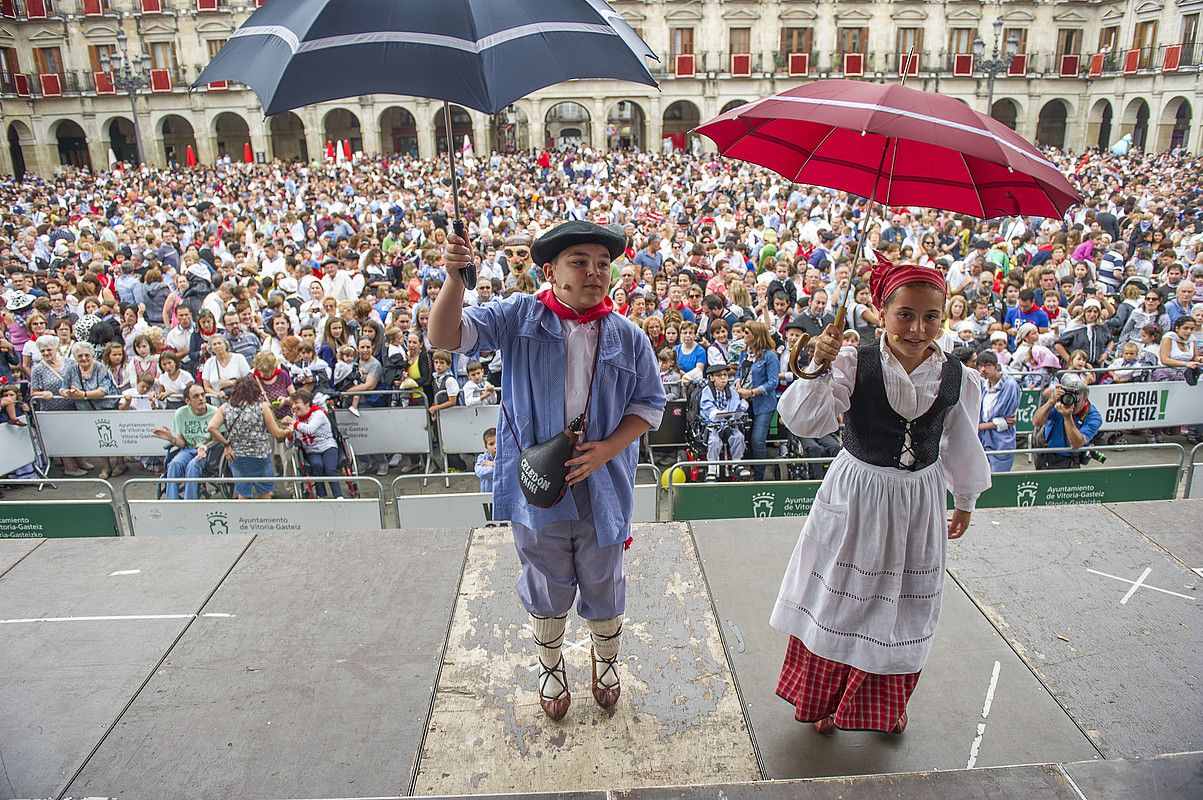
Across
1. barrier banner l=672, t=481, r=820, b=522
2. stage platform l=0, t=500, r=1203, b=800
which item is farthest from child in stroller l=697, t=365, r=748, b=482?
stage platform l=0, t=500, r=1203, b=800

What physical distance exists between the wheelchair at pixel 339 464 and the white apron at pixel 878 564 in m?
5.24

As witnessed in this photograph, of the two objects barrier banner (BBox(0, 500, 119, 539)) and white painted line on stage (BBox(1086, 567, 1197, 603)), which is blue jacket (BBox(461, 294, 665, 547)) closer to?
white painted line on stage (BBox(1086, 567, 1197, 603))

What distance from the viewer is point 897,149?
3053 millimetres

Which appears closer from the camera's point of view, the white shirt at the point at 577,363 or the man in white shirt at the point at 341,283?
the white shirt at the point at 577,363

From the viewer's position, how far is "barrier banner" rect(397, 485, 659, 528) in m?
5.94

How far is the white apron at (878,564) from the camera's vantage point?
9.29ft

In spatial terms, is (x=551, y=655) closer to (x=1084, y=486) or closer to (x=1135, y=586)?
(x=1135, y=586)

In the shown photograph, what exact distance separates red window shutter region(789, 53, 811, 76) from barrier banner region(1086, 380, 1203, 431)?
34062mm

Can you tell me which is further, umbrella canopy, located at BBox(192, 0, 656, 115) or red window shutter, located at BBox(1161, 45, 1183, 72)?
red window shutter, located at BBox(1161, 45, 1183, 72)

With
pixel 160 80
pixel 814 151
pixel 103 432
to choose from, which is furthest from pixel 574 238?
pixel 160 80

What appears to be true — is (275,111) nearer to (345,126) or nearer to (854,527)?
(854,527)

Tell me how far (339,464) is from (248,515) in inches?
73.2

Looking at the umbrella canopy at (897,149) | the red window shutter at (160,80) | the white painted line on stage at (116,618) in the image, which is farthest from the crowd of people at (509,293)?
the red window shutter at (160,80)

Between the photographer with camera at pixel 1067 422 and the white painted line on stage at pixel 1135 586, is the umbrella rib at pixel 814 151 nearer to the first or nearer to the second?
the white painted line on stage at pixel 1135 586
